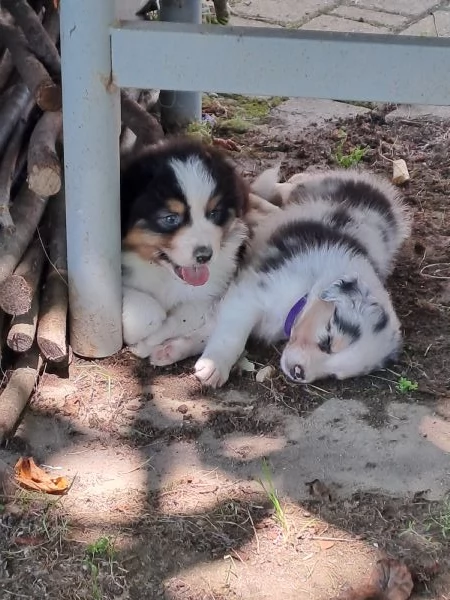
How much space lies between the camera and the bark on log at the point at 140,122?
13.4 feet

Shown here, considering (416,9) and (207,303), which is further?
(416,9)

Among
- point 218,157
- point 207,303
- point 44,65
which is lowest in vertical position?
point 207,303

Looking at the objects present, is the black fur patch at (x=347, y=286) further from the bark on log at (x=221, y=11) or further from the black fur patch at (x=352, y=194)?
the bark on log at (x=221, y=11)

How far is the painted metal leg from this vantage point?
10.7 ft

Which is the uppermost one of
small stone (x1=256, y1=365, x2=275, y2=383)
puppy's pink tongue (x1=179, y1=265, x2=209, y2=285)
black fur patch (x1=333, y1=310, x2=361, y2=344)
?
puppy's pink tongue (x1=179, y1=265, x2=209, y2=285)

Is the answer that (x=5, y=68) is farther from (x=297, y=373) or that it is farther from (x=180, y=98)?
(x=297, y=373)

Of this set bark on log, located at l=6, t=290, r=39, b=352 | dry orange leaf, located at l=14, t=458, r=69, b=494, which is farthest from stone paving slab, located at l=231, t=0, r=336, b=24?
dry orange leaf, located at l=14, t=458, r=69, b=494

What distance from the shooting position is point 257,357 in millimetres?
4035

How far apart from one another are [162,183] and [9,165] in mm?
623

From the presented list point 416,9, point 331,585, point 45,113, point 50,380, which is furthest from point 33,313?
point 416,9

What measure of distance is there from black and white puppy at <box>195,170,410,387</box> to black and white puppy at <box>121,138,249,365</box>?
4.8 inches

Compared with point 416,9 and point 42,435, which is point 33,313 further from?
point 416,9

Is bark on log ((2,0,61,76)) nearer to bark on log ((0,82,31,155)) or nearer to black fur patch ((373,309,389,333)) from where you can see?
bark on log ((0,82,31,155))

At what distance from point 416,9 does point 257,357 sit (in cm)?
444
